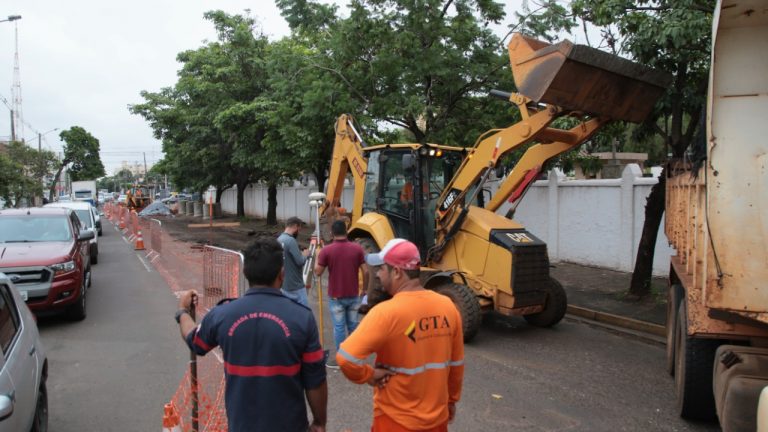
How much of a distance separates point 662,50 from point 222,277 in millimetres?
6821

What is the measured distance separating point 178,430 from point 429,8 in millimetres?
10614

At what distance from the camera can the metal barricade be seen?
632 centimetres

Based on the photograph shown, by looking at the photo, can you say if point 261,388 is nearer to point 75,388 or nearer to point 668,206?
point 75,388

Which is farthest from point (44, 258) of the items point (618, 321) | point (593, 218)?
point (593, 218)

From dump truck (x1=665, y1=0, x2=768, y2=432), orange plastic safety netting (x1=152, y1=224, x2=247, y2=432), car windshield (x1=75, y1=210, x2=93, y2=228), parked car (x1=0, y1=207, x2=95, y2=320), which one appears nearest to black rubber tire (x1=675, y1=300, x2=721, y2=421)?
dump truck (x1=665, y1=0, x2=768, y2=432)

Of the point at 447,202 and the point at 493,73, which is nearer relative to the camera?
the point at 447,202

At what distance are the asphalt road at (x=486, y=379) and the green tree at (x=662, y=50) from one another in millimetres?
2166

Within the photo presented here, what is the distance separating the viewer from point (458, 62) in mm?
12328

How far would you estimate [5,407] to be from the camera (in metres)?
3.17

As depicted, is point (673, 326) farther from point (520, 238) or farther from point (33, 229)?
point (33, 229)

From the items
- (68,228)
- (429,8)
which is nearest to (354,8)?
(429,8)

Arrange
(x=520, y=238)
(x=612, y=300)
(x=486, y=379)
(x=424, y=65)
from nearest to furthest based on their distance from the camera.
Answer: (x=486, y=379) → (x=520, y=238) → (x=612, y=300) → (x=424, y=65)

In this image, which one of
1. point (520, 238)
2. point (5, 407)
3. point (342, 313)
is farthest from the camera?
point (520, 238)

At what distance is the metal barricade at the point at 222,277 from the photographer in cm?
632
